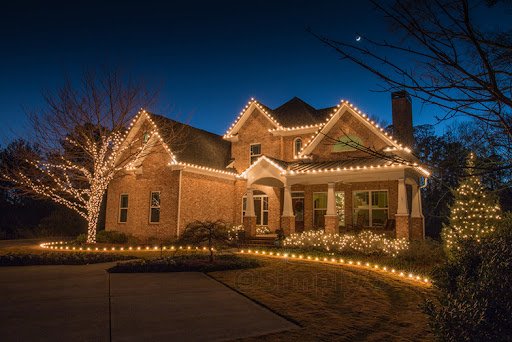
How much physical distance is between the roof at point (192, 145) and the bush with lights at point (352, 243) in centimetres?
729

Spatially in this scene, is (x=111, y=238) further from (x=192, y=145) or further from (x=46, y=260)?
(x=46, y=260)

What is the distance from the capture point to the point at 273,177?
17.7 meters

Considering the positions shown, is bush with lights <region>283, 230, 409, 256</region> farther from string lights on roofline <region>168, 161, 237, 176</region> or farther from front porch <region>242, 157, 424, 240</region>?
string lights on roofline <region>168, 161, 237, 176</region>

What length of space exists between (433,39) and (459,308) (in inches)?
92.3

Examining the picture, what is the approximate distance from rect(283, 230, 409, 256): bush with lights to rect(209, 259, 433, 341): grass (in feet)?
12.7

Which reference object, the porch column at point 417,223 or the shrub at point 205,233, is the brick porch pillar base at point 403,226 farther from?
the shrub at point 205,233

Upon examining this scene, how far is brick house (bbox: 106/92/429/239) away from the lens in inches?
642

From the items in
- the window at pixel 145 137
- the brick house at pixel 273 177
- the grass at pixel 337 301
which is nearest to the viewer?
the grass at pixel 337 301

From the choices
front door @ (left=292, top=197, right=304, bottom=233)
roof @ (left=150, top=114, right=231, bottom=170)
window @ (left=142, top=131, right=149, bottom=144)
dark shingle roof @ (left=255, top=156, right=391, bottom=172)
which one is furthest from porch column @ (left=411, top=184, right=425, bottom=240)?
window @ (left=142, top=131, right=149, bottom=144)

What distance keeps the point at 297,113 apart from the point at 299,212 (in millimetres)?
5924

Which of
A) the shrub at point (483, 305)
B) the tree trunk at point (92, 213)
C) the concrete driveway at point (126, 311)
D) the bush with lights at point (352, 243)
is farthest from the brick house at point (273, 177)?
the shrub at point (483, 305)

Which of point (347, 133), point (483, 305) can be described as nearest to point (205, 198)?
point (347, 133)

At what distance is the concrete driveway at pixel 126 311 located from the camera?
14.0 ft

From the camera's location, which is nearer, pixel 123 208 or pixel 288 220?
pixel 288 220
